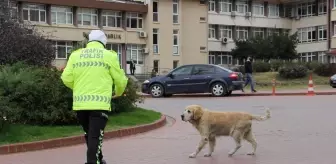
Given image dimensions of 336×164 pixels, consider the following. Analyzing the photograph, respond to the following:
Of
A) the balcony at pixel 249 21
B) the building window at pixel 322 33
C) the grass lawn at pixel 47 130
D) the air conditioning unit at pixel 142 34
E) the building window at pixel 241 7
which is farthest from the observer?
the building window at pixel 241 7

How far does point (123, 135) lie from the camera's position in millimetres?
11781

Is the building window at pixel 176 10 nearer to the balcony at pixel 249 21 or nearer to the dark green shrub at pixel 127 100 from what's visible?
the balcony at pixel 249 21

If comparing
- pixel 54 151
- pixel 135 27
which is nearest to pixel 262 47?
pixel 135 27

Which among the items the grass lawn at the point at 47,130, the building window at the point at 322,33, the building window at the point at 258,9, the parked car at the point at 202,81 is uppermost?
the building window at the point at 258,9

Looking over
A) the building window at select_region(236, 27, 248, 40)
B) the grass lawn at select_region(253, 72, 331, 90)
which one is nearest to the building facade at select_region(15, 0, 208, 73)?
the building window at select_region(236, 27, 248, 40)

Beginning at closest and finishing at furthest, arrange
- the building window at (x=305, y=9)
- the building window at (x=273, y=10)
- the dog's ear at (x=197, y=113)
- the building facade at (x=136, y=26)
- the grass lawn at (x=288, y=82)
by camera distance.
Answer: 1. the dog's ear at (x=197, y=113)
2. the grass lawn at (x=288, y=82)
3. the building facade at (x=136, y=26)
4. the building window at (x=305, y=9)
5. the building window at (x=273, y=10)

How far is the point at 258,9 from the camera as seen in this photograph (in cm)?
6462

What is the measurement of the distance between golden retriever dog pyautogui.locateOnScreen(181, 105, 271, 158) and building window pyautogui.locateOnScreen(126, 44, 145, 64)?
45.4 m

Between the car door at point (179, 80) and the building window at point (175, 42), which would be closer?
the car door at point (179, 80)

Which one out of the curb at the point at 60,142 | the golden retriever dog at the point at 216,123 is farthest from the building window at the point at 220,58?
the golden retriever dog at the point at 216,123

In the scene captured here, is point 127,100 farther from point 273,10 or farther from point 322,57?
point 273,10

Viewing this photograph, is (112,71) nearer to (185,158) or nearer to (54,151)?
(185,158)

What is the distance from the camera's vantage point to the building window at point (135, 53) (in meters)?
54.0

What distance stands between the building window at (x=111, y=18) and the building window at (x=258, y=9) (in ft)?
61.9
